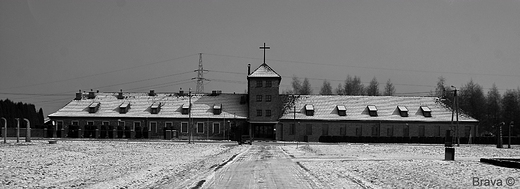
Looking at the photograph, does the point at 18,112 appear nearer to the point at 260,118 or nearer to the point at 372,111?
the point at 260,118

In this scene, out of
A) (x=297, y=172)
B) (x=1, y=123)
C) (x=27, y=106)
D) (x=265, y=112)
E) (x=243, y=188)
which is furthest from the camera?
(x=27, y=106)

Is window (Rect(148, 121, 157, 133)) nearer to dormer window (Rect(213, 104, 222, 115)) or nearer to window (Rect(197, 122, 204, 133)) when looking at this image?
window (Rect(197, 122, 204, 133))

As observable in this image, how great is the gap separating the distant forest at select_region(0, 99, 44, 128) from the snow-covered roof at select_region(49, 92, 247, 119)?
38.6ft

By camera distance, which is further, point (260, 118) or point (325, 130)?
point (325, 130)

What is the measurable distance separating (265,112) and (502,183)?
6058cm

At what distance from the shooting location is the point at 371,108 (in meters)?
81.2

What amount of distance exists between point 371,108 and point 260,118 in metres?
16.8

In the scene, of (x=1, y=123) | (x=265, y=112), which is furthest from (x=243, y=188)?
(x=1, y=123)

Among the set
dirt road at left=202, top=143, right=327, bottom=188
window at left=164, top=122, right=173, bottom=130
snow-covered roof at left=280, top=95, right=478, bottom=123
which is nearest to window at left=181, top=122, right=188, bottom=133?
window at left=164, top=122, right=173, bottom=130

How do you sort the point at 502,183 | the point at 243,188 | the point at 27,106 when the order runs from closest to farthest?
the point at 243,188 < the point at 502,183 < the point at 27,106

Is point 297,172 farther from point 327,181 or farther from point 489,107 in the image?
point 489,107

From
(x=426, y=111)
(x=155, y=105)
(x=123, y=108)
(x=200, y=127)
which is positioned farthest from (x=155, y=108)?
(x=426, y=111)

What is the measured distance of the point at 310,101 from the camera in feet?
272

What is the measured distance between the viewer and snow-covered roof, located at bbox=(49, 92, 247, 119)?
262 feet
